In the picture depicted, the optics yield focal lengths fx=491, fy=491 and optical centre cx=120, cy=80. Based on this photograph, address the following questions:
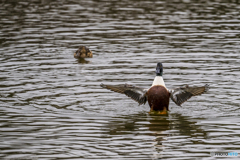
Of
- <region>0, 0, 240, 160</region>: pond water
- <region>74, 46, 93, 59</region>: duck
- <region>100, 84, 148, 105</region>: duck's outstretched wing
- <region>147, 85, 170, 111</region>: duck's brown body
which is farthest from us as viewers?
<region>74, 46, 93, 59</region>: duck

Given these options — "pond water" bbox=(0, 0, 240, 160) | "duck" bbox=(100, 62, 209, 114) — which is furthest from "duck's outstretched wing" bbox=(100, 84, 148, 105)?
"pond water" bbox=(0, 0, 240, 160)

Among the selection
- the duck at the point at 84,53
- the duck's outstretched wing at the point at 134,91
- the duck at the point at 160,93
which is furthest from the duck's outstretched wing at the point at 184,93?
the duck at the point at 84,53

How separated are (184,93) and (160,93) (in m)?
0.67

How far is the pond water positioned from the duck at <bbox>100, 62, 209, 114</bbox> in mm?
270

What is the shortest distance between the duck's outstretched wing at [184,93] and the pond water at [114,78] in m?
0.31

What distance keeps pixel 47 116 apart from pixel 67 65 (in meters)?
6.16

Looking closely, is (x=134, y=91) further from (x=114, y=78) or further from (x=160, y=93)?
(x=114, y=78)

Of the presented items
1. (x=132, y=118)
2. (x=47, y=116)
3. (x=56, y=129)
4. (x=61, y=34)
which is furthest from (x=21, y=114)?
(x=61, y=34)

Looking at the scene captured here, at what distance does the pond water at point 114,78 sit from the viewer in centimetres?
989

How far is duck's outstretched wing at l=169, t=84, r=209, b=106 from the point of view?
11.9m

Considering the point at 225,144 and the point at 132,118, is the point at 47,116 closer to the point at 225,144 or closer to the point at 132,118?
the point at 132,118

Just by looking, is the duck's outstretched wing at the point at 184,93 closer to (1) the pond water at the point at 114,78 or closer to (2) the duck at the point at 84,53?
(1) the pond water at the point at 114,78

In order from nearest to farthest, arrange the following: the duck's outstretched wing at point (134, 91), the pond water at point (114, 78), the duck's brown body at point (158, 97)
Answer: the pond water at point (114, 78) < the duck's brown body at point (158, 97) < the duck's outstretched wing at point (134, 91)

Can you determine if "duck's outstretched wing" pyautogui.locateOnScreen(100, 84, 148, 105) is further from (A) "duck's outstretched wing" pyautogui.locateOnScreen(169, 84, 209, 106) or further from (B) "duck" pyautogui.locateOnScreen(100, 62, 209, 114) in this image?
(A) "duck's outstretched wing" pyautogui.locateOnScreen(169, 84, 209, 106)
